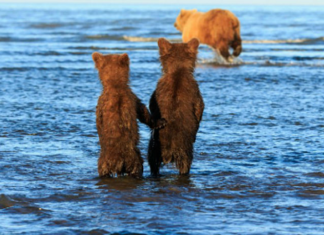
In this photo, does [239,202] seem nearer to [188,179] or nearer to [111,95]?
[188,179]

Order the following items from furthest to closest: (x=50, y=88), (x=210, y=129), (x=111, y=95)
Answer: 1. (x=50, y=88)
2. (x=210, y=129)
3. (x=111, y=95)

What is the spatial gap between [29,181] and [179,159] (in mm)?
1661

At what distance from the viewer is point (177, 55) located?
7.47 m

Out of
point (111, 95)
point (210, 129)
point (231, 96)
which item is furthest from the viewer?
point (231, 96)

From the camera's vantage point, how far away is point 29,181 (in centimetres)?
712

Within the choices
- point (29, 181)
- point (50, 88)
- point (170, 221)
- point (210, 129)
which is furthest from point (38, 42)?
point (170, 221)

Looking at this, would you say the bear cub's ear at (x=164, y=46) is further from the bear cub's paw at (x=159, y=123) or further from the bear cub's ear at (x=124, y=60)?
the bear cub's paw at (x=159, y=123)

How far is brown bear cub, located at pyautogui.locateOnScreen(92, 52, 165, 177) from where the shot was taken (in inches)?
270

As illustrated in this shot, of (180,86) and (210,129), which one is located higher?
(180,86)

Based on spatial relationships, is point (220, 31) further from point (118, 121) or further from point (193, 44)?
point (118, 121)

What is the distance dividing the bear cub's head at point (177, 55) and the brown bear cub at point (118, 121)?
1.89ft

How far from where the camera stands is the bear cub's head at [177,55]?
7418 mm

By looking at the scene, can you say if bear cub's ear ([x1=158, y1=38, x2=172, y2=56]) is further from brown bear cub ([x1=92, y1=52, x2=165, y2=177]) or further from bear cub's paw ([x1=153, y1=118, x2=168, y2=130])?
bear cub's paw ([x1=153, y1=118, x2=168, y2=130])

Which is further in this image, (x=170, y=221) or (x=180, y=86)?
(x=180, y=86)
